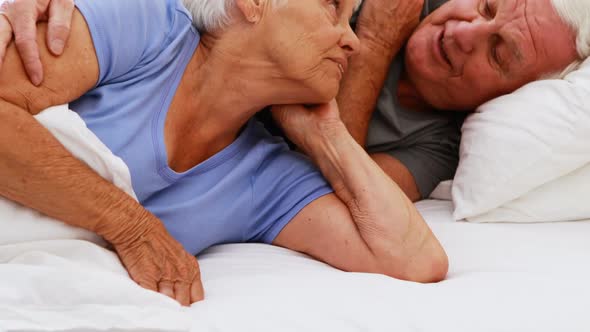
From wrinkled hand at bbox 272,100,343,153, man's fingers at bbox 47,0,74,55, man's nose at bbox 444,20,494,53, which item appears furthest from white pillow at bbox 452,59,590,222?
man's fingers at bbox 47,0,74,55

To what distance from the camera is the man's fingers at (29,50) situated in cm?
111

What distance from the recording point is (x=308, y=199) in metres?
1.48

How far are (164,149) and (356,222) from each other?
0.45 metres

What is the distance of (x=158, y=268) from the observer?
4.00ft

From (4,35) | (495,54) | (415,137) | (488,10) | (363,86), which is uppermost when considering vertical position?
(4,35)

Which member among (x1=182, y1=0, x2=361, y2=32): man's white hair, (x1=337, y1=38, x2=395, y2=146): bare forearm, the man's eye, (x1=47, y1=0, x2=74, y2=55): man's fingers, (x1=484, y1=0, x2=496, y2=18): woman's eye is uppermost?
(x1=47, y1=0, x2=74, y2=55): man's fingers

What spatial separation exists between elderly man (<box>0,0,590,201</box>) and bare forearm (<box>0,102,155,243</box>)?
2.55ft

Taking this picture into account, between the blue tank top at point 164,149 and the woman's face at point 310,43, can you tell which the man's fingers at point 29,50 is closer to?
the blue tank top at point 164,149

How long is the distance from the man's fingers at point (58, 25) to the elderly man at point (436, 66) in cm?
83

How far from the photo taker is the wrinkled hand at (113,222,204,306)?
47.1 inches

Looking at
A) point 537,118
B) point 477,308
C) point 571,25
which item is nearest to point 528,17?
point 571,25

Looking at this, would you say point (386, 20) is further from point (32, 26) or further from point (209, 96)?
point (32, 26)

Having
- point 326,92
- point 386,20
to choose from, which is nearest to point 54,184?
point 326,92

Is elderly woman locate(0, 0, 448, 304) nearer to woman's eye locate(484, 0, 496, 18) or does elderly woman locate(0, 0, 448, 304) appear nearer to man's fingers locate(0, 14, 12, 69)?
man's fingers locate(0, 14, 12, 69)
